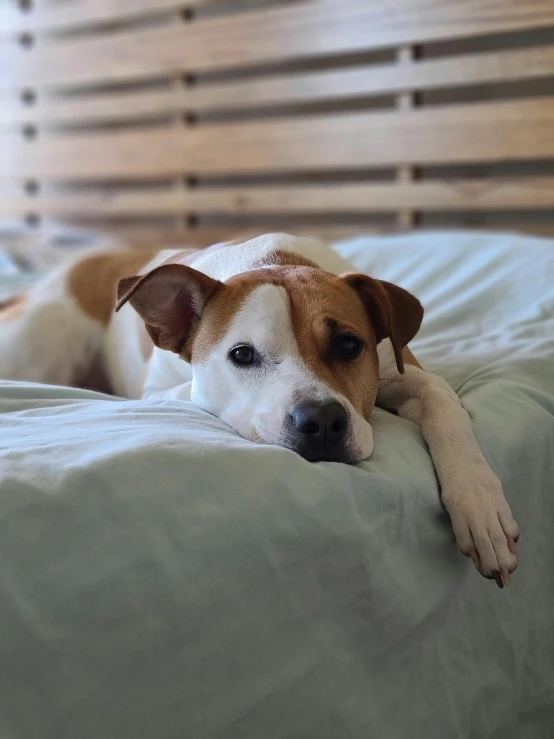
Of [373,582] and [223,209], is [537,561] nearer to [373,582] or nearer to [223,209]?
[373,582]

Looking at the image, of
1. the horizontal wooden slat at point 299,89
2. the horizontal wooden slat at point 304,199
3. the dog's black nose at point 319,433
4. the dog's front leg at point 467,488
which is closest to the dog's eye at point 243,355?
the dog's black nose at point 319,433

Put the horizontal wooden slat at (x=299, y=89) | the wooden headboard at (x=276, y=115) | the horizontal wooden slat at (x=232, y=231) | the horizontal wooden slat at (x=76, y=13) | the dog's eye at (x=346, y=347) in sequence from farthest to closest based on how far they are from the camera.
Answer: the horizontal wooden slat at (x=76, y=13) < the horizontal wooden slat at (x=232, y=231) < the wooden headboard at (x=276, y=115) < the horizontal wooden slat at (x=299, y=89) < the dog's eye at (x=346, y=347)

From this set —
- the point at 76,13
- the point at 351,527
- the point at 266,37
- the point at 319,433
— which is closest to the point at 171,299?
the point at 319,433

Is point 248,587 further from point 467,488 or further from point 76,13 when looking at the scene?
point 76,13

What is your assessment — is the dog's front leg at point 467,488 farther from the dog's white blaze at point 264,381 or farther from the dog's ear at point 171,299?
the dog's ear at point 171,299

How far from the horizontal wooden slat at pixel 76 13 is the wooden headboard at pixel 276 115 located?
0.01 meters

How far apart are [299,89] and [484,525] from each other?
110 inches

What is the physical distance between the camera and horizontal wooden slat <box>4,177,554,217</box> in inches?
120

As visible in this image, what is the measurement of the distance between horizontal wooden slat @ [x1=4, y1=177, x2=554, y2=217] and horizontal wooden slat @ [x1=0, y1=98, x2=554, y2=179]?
0.33 ft

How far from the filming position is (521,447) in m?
1.44

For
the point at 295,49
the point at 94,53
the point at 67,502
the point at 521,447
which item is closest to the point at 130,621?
the point at 67,502

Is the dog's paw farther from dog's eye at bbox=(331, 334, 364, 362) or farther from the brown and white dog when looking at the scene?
dog's eye at bbox=(331, 334, 364, 362)

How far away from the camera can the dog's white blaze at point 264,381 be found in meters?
1.28

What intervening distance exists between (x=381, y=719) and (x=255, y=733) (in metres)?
0.23
